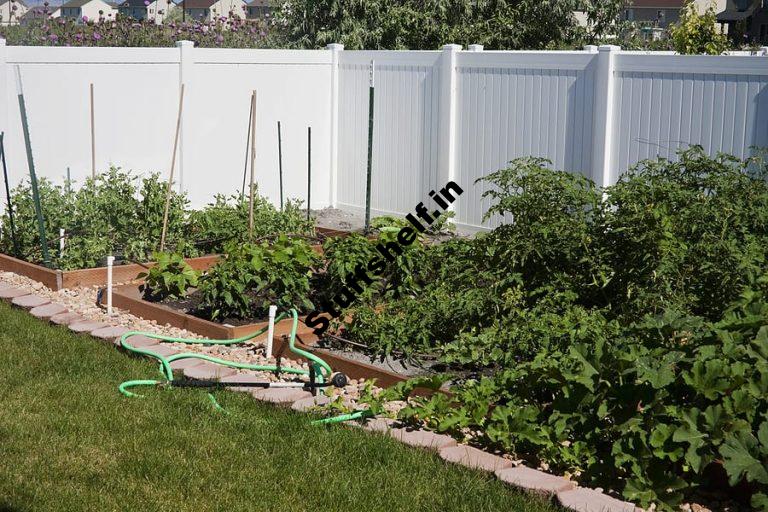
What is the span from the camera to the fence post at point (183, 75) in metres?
11.5

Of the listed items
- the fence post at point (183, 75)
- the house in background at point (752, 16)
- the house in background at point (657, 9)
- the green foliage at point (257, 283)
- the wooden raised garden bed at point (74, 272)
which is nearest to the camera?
the green foliage at point (257, 283)

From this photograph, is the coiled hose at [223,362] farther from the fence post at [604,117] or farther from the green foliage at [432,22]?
the green foliage at [432,22]

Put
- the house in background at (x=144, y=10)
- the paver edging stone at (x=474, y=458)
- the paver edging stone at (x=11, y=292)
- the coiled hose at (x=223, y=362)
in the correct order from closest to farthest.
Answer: the paver edging stone at (x=474, y=458)
the coiled hose at (x=223, y=362)
the paver edging stone at (x=11, y=292)
the house in background at (x=144, y=10)

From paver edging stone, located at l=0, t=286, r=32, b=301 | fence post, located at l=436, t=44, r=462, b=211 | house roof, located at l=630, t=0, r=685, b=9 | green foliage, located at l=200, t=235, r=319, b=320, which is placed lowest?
paver edging stone, located at l=0, t=286, r=32, b=301

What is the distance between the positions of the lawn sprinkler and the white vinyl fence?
4309 mm

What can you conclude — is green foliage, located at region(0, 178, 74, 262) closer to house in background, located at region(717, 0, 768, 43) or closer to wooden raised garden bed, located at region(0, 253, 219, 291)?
wooden raised garden bed, located at region(0, 253, 219, 291)

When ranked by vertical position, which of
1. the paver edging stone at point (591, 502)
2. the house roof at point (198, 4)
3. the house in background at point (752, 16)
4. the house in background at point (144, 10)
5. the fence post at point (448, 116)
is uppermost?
the house roof at point (198, 4)

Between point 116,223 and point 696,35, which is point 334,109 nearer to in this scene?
point 116,223

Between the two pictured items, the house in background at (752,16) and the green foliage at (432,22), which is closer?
the green foliage at (432,22)

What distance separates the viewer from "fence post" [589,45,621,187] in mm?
9719

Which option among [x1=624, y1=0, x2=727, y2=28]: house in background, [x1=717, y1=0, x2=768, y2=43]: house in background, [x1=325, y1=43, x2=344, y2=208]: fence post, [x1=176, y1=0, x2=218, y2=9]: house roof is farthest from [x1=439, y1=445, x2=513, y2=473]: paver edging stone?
[x1=176, y1=0, x2=218, y2=9]: house roof

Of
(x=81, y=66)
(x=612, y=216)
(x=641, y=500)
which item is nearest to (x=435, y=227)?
(x=81, y=66)

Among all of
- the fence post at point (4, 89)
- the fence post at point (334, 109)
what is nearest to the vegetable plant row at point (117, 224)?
the fence post at point (4, 89)

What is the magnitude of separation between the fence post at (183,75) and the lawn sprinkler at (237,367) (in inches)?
195
